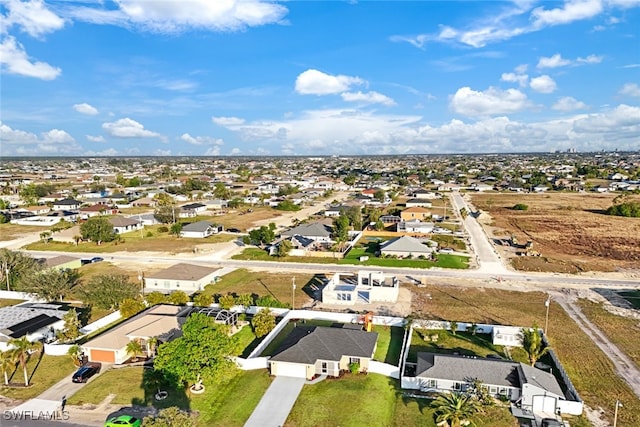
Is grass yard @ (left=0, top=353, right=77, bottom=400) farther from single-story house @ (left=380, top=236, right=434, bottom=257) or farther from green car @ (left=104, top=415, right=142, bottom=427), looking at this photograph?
single-story house @ (left=380, top=236, right=434, bottom=257)

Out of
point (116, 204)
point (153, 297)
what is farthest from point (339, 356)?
point (116, 204)

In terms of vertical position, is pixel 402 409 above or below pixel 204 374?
below

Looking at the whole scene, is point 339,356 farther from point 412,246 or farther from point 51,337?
point 412,246

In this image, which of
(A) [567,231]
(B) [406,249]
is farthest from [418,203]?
(B) [406,249]

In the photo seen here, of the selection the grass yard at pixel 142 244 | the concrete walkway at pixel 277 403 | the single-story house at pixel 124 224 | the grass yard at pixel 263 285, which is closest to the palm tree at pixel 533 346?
the concrete walkway at pixel 277 403

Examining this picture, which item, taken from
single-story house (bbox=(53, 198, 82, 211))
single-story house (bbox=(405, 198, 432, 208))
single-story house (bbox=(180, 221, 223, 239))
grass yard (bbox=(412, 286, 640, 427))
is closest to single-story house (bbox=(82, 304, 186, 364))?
grass yard (bbox=(412, 286, 640, 427))

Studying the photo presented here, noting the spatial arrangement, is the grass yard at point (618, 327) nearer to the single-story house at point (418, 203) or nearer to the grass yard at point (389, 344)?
the grass yard at point (389, 344)

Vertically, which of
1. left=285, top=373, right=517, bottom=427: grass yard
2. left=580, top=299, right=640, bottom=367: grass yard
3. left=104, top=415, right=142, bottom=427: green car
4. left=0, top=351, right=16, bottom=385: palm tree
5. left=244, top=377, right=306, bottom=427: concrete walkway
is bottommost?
left=580, top=299, right=640, bottom=367: grass yard

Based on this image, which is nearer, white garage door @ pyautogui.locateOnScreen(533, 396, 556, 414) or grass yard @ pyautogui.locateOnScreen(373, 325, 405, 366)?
white garage door @ pyautogui.locateOnScreen(533, 396, 556, 414)
